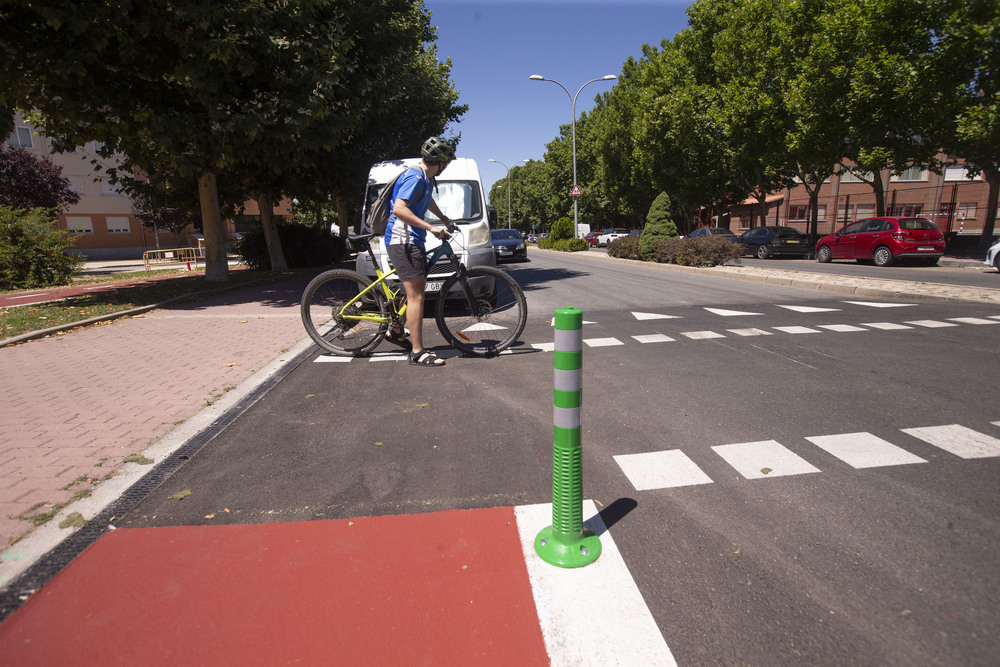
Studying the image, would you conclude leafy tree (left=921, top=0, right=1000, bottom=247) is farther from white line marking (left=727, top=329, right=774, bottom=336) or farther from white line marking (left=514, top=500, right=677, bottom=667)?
white line marking (left=514, top=500, right=677, bottom=667)

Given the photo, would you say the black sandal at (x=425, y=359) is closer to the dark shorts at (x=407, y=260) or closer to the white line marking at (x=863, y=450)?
the dark shorts at (x=407, y=260)

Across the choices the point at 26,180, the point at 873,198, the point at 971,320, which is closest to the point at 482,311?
the point at 971,320

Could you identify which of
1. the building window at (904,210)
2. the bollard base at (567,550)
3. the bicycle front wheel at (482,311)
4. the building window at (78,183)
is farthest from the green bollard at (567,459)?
the building window at (78,183)

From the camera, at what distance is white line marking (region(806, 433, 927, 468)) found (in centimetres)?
303

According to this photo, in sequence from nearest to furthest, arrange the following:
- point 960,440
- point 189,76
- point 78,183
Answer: point 960,440 → point 189,76 → point 78,183

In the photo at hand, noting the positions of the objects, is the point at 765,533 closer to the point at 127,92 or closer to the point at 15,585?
the point at 15,585

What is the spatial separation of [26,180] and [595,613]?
37.2m

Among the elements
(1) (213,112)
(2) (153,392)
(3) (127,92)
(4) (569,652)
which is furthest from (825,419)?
(3) (127,92)

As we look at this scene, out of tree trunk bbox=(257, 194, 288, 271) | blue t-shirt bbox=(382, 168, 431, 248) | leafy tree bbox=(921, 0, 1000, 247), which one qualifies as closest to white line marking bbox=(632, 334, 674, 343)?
blue t-shirt bbox=(382, 168, 431, 248)

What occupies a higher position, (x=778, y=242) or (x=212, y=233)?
(x=212, y=233)

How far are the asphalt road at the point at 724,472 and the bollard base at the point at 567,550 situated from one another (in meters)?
0.14

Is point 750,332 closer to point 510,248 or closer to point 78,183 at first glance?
point 510,248

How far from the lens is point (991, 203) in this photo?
834 inches

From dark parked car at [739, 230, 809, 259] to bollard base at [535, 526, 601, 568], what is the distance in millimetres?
21847
